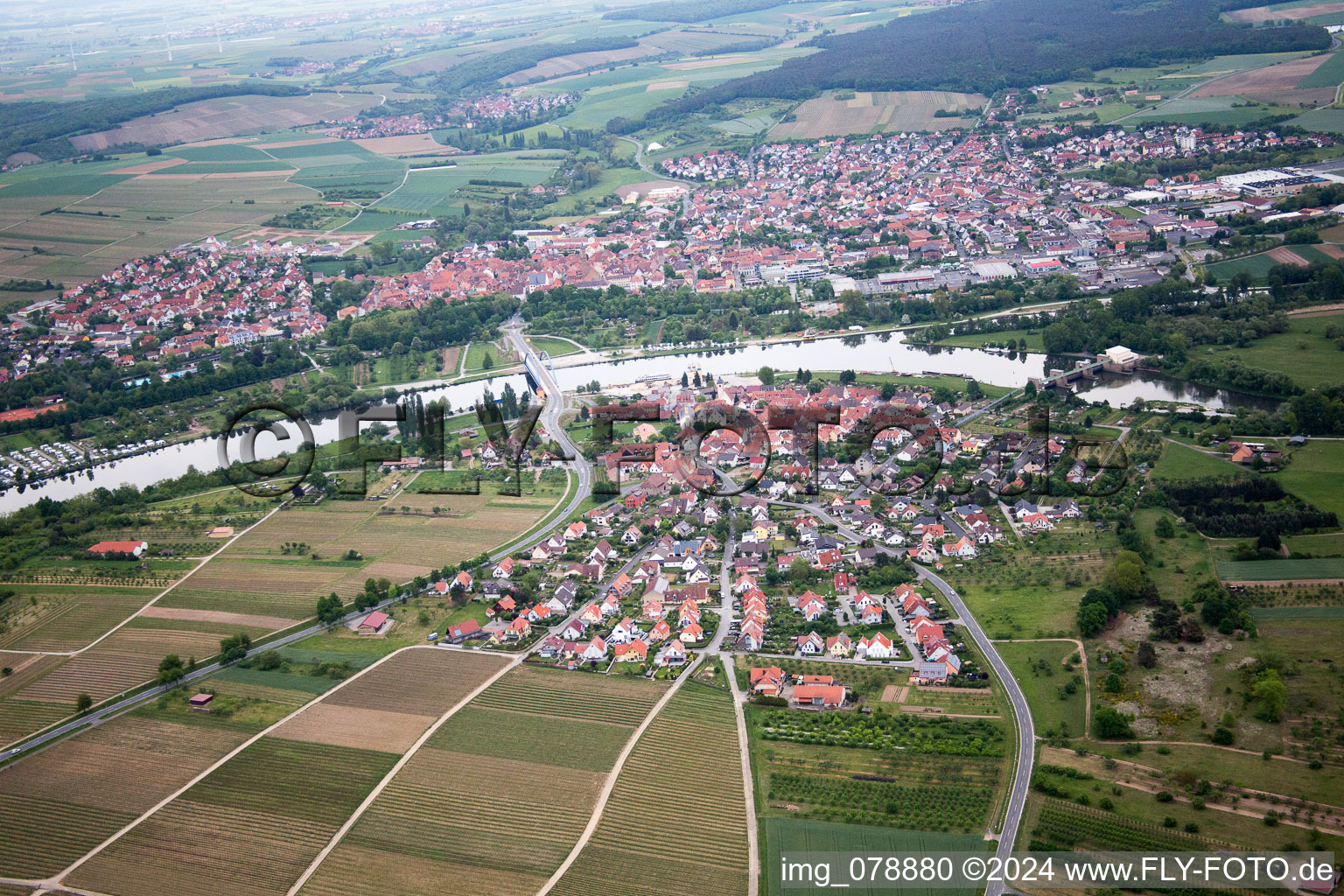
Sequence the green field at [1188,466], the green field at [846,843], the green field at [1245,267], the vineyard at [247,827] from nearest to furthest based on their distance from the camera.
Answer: the green field at [846,843] < the vineyard at [247,827] < the green field at [1188,466] < the green field at [1245,267]

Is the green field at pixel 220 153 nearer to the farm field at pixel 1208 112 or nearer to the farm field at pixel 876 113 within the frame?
the farm field at pixel 876 113

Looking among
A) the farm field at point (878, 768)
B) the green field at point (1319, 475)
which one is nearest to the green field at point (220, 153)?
the green field at point (1319, 475)

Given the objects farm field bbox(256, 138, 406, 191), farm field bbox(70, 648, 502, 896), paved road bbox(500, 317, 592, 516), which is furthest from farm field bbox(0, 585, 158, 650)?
farm field bbox(256, 138, 406, 191)

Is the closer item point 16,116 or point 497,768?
point 497,768

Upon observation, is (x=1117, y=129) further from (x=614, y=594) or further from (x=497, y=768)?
(x=497, y=768)

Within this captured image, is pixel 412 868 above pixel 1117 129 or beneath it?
beneath

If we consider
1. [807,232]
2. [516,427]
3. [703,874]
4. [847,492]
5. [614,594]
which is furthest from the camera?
[807,232]

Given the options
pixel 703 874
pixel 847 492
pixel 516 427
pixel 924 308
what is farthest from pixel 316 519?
pixel 924 308
